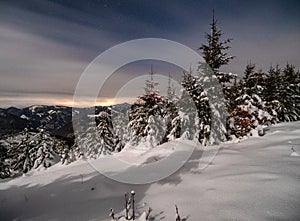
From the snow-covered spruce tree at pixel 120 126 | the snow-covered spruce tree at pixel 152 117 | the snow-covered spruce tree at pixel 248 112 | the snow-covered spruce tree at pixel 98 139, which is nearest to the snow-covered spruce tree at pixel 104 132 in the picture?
the snow-covered spruce tree at pixel 98 139

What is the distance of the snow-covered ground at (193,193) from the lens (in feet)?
12.7

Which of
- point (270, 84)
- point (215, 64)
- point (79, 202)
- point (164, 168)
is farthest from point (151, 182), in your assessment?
point (270, 84)

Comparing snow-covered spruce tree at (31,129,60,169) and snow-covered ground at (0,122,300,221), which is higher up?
snow-covered ground at (0,122,300,221)

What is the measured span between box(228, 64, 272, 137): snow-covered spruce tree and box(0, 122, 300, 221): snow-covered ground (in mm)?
6417

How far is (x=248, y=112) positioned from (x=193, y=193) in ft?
47.7

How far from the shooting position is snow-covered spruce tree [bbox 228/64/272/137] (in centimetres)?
1594

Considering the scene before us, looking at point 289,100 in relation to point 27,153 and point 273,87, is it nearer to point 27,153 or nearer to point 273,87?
point 273,87

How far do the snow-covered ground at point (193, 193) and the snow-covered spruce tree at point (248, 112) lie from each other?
6.42 metres

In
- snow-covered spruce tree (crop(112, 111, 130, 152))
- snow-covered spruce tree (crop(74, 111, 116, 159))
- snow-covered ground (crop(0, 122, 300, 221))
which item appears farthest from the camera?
snow-covered spruce tree (crop(112, 111, 130, 152))

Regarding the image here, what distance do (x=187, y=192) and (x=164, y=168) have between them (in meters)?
2.23

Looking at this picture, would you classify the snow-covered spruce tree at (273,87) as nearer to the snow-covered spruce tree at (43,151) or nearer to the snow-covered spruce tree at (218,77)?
the snow-covered spruce tree at (218,77)

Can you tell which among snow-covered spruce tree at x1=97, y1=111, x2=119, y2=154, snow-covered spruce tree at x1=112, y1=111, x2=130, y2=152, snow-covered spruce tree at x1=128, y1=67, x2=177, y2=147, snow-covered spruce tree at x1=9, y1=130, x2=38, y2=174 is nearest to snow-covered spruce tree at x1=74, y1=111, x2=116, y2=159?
snow-covered spruce tree at x1=97, y1=111, x2=119, y2=154

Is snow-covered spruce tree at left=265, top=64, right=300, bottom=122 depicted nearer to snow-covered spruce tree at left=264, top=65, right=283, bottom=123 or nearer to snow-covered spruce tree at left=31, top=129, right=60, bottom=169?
snow-covered spruce tree at left=264, top=65, right=283, bottom=123

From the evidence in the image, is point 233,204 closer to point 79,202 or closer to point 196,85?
point 79,202
